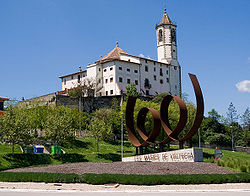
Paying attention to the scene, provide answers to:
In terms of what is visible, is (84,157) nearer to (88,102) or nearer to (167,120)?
(167,120)

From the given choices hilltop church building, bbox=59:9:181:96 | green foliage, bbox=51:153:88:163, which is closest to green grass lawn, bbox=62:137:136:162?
green foliage, bbox=51:153:88:163

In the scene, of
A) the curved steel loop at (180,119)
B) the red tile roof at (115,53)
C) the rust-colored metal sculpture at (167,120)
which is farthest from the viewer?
the red tile roof at (115,53)

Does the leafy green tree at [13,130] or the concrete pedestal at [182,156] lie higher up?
the leafy green tree at [13,130]

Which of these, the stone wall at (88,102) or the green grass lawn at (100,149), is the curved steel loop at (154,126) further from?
the stone wall at (88,102)

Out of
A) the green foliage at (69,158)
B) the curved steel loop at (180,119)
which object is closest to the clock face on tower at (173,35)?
the green foliage at (69,158)

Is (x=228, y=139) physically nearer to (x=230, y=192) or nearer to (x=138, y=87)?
(x=138, y=87)

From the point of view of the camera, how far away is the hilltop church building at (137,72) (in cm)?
7406

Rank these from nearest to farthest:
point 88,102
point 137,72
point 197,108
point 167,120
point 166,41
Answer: point 197,108 → point 167,120 → point 88,102 → point 137,72 → point 166,41

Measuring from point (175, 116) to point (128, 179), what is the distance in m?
34.1

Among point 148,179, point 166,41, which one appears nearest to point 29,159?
point 148,179

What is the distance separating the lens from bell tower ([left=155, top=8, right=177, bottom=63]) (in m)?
86.9

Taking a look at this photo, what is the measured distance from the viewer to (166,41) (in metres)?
87.2

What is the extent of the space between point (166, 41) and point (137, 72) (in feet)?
50.6

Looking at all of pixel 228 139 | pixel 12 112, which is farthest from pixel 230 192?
pixel 228 139
